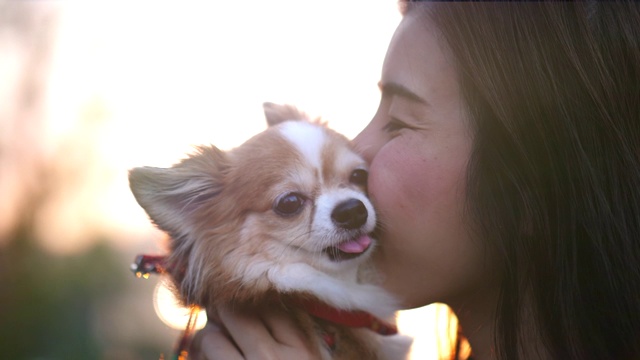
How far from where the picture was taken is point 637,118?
1873 mm

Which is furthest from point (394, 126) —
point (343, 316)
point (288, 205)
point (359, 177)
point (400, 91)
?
point (343, 316)

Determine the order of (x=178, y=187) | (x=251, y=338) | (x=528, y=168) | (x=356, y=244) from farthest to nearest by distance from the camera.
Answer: (x=178, y=187)
(x=356, y=244)
(x=251, y=338)
(x=528, y=168)

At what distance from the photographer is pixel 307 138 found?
2275mm

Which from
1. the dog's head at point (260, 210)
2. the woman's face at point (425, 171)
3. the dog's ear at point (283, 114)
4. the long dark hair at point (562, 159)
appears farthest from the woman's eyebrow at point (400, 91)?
the dog's ear at point (283, 114)

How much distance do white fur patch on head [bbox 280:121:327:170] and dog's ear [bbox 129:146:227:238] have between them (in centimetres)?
25

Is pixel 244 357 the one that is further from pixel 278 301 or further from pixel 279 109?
pixel 279 109

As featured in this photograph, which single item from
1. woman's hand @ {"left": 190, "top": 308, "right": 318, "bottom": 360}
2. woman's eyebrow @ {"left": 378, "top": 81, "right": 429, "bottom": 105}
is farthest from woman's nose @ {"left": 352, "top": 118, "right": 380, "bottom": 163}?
woman's hand @ {"left": 190, "top": 308, "right": 318, "bottom": 360}

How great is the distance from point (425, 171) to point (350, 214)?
0.90ft

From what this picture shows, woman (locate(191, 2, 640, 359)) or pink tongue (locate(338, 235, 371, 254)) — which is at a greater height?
woman (locate(191, 2, 640, 359))

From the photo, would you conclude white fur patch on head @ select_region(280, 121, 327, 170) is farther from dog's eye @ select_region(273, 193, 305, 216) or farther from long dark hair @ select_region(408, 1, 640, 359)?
long dark hair @ select_region(408, 1, 640, 359)

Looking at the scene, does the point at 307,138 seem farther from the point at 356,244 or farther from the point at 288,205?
the point at 356,244

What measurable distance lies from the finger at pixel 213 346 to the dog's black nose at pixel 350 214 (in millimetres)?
493

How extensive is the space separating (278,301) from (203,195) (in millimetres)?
486

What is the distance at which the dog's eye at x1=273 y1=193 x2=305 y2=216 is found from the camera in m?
2.12
